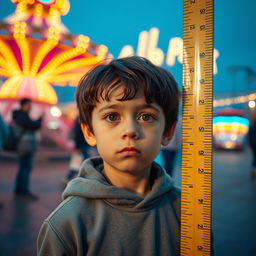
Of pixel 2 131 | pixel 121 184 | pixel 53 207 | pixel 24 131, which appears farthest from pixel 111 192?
pixel 24 131

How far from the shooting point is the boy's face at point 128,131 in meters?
1.18

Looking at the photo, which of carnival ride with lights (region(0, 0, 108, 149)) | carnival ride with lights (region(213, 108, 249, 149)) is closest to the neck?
carnival ride with lights (region(0, 0, 108, 149))

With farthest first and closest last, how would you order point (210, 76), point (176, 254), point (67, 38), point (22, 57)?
point (22, 57) → point (67, 38) → point (176, 254) → point (210, 76)

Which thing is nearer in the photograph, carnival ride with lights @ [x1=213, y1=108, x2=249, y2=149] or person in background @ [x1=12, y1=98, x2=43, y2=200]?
person in background @ [x1=12, y1=98, x2=43, y2=200]

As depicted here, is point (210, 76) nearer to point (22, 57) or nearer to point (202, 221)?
point (202, 221)

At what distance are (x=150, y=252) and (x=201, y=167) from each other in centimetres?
42

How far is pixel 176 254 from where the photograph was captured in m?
1.28

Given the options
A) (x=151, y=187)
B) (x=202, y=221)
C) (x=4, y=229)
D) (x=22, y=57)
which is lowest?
(x=4, y=229)

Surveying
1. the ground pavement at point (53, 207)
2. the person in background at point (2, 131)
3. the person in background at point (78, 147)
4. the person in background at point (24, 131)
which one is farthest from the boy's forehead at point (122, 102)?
the person in background at point (78, 147)

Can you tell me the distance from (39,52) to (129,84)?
12.4m

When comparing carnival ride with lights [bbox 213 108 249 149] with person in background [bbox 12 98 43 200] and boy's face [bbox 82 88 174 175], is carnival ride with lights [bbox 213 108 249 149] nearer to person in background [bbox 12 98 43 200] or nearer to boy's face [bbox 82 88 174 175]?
person in background [bbox 12 98 43 200]

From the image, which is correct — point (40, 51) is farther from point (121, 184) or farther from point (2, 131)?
point (121, 184)

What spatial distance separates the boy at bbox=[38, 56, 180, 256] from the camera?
1.18 m

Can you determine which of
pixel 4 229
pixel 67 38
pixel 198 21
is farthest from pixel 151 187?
pixel 67 38
